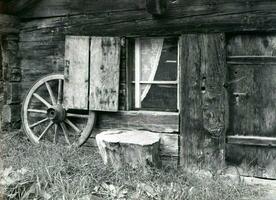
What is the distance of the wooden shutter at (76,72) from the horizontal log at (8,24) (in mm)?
1251

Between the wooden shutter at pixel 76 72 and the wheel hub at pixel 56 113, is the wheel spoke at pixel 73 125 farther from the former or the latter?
the wooden shutter at pixel 76 72

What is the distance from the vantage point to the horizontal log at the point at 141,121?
257 inches

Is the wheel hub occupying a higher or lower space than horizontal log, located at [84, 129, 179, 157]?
higher

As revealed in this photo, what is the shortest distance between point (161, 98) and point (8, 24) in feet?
10.3

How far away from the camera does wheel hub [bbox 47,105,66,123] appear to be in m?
7.09

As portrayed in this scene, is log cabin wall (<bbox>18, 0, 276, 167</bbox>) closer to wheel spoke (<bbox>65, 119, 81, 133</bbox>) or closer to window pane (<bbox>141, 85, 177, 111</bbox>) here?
window pane (<bbox>141, 85, 177, 111</bbox>)

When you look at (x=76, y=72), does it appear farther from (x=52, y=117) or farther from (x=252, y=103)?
(x=252, y=103)

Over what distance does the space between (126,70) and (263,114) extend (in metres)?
2.23

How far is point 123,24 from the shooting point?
22.4 ft

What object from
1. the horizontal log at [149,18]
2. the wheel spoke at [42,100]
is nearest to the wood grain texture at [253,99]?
the horizontal log at [149,18]

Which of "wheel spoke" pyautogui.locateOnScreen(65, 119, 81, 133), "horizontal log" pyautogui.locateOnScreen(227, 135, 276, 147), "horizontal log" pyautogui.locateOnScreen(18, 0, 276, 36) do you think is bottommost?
"horizontal log" pyautogui.locateOnScreen(227, 135, 276, 147)

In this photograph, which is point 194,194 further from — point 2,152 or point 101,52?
point 2,152

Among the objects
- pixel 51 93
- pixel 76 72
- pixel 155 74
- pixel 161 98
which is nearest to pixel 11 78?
pixel 51 93

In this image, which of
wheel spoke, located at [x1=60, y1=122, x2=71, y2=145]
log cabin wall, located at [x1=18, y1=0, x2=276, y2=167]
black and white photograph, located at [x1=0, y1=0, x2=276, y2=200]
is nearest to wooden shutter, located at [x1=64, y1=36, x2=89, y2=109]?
black and white photograph, located at [x1=0, y1=0, x2=276, y2=200]
